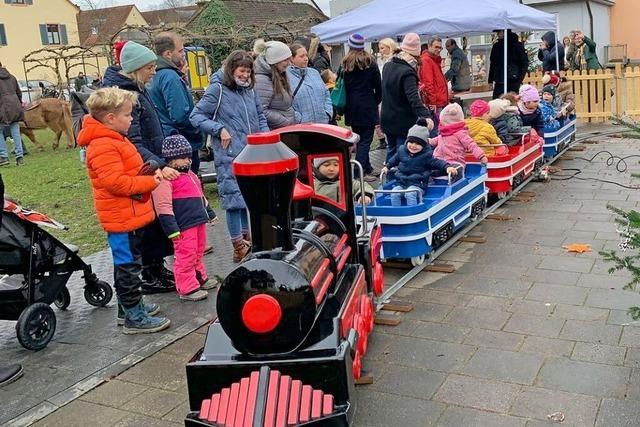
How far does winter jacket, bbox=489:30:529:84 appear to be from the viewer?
1247 centimetres

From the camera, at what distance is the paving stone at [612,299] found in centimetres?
493

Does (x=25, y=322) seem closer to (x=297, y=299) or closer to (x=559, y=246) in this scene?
(x=297, y=299)

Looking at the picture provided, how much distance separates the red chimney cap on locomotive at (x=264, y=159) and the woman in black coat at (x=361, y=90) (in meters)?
6.09

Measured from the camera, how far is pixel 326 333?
3355 millimetres

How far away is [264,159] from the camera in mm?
3205

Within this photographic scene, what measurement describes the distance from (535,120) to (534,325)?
589 cm

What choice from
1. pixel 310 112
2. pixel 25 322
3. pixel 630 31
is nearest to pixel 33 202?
pixel 310 112

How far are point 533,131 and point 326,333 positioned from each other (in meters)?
7.00

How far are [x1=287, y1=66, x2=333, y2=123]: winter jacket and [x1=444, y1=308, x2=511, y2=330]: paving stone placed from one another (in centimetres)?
322

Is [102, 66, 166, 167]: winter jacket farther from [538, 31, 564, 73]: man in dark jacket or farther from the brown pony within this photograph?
the brown pony

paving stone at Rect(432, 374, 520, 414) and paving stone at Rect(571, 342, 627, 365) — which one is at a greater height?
paving stone at Rect(432, 374, 520, 414)

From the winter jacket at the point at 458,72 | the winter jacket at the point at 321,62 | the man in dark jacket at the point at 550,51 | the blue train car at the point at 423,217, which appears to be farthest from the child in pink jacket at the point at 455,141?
the man in dark jacket at the point at 550,51

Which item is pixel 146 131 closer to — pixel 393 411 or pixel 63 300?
pixel 63 300

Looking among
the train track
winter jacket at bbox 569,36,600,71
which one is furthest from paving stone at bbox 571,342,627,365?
winter jacket at bbox 569,36,600,71
